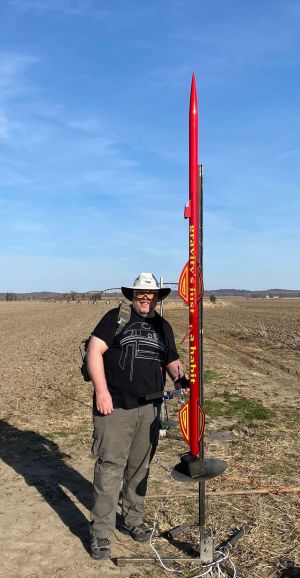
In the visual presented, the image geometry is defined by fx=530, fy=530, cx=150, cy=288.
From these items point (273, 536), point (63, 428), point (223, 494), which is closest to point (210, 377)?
point (63, 428)

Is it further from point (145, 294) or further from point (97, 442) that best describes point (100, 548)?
point (145, 294)

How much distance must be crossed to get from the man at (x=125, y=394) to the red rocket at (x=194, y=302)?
1.47 feet

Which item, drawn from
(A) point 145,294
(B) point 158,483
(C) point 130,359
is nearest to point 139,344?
(C) point 130,359

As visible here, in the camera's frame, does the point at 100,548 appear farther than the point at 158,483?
No

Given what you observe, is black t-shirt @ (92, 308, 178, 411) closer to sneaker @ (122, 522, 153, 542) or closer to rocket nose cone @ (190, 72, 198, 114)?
sneaker @ (122, 522, 153, 542)

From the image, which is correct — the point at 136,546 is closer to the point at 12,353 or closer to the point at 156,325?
the point at 156,325

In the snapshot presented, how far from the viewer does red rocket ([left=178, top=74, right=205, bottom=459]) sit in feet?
13.2

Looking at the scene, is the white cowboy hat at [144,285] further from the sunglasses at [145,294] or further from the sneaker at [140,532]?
the sneaker at [140,532]

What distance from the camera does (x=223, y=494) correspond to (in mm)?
5605

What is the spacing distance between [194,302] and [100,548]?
2130mm

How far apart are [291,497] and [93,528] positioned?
2271 mm

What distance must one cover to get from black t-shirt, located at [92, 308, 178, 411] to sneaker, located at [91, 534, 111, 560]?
109cm

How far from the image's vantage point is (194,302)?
4.05 meters

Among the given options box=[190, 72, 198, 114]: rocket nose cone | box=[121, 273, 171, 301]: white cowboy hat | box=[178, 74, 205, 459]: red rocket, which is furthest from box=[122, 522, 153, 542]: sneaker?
box=[190, 72, 198, 114]: rocket nose cone
